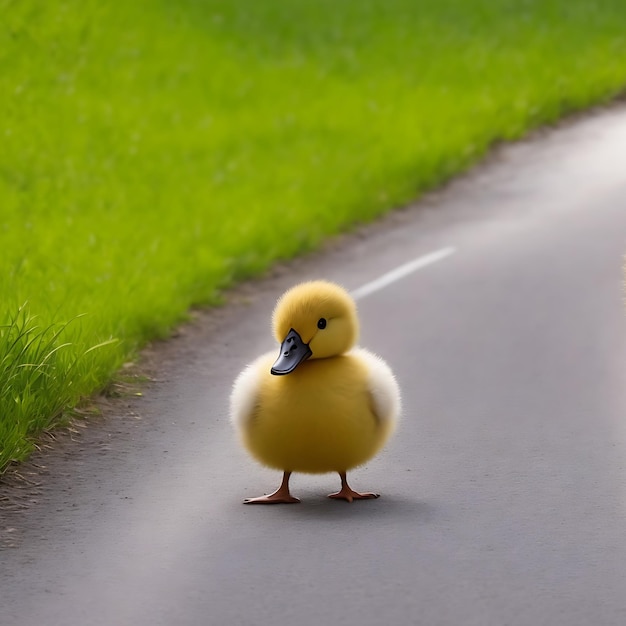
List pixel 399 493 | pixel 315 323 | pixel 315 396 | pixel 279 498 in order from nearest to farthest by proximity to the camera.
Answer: pixel 315 396 → pixel 315 323 → pixel 279 498 → pixel 399 493

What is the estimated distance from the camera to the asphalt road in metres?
6.02

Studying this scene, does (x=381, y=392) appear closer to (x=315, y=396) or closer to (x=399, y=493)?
(x=315, y=396)

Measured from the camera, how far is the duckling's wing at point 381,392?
692cm

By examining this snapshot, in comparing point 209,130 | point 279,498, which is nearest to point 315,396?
point 279,498

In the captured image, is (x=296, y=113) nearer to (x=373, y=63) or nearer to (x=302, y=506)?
→ (x=373, y=63)

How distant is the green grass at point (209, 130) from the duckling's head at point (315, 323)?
6.04ft

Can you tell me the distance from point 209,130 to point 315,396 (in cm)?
1274

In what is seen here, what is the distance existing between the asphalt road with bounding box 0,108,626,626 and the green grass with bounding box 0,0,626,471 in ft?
1.96

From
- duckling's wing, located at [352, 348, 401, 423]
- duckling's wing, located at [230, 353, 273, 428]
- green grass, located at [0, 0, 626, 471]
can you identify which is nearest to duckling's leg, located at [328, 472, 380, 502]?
duckling's wing, located at [352, 348, 401, 423]

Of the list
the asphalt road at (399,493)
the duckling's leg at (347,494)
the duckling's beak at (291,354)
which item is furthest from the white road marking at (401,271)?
the duckling's beak at (291,354)

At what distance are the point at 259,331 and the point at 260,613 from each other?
5.71m

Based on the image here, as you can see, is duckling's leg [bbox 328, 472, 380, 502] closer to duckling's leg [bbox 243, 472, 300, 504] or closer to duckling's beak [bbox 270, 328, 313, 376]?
duckling's leg [bbox 243, 472, 300, 504]

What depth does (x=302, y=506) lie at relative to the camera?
7.28 meters

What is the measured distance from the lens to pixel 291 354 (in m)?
6.82
